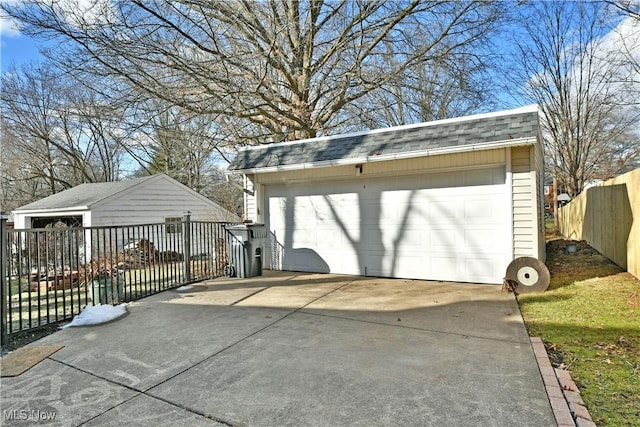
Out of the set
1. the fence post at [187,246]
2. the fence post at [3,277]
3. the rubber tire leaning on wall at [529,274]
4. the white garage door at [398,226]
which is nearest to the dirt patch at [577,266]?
the rubber tire leaning on wall at [529,274]

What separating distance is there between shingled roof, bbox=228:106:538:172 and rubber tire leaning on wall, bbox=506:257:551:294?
1.93m

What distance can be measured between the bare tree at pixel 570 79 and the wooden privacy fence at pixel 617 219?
6.18m

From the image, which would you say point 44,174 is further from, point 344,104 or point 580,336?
point 580,336

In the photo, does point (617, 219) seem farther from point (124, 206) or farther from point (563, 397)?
point (124, 206)

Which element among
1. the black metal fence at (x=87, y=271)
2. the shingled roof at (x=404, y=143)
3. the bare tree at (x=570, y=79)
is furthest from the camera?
the bare tree at (x=570, y=79)

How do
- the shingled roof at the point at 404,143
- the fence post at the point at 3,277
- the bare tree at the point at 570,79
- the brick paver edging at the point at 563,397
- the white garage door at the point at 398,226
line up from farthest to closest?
the bare tree at the point at 570,79 → the white garage door at the point at 398,226 → the shingled roof at the point at 404,143 → the fence post at the point at 3,277 → the brick paver edging at the point at 563,397

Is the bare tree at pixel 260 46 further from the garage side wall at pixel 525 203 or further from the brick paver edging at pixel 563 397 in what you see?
the brick paver edging at pixel 563 397

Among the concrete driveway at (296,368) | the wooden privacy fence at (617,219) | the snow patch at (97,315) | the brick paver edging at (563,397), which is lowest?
the concrete driveway at (296,368)

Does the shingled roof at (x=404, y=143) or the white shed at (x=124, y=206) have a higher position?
the shingled roof at (x=404, y=143)

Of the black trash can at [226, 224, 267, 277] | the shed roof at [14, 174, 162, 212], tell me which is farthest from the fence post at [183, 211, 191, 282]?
the shed roof at [14, 174, 162, 212]

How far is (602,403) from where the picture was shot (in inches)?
97.0

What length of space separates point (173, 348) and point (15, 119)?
25116 millimetres

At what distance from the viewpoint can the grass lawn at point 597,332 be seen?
2.52m

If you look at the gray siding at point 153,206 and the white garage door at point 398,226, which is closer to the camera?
the white garage door at point 398,226
